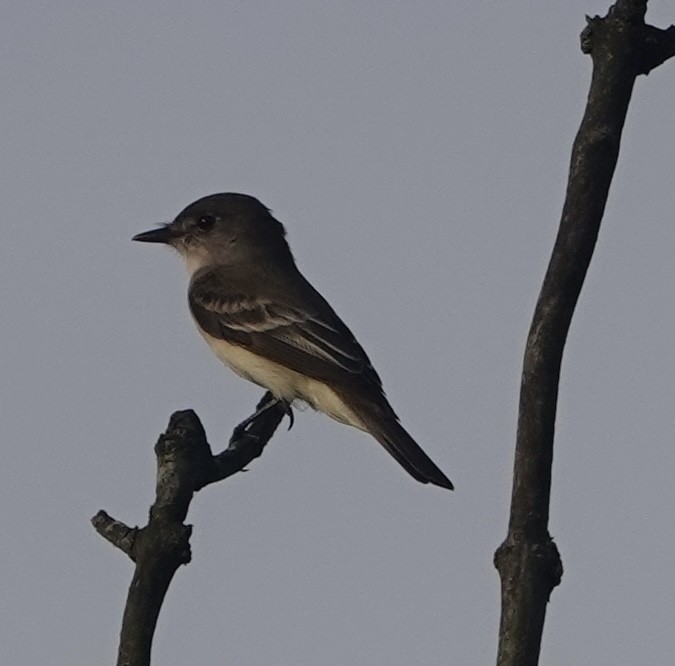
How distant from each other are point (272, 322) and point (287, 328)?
0.18 meters

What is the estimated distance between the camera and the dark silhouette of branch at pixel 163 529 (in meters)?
2.78

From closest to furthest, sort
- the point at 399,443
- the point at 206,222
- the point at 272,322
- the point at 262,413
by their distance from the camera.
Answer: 1. the point at 262,413
2. the point at 399,443
3. the point at 272,322
4. the point at 206,222

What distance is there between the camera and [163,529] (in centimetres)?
304

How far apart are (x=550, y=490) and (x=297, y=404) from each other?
745cm

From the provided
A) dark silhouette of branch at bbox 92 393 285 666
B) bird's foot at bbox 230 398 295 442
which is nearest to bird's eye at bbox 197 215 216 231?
bird's foot at bbox 230 398 295 442

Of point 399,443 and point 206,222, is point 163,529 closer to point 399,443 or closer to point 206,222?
point 399,443

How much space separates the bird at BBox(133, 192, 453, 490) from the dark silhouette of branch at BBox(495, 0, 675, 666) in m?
5.67

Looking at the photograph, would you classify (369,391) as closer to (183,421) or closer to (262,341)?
(262,341)

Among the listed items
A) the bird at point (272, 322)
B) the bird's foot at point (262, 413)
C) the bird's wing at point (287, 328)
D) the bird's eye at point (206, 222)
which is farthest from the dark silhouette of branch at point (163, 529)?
the bird's eye at point (206, 222)

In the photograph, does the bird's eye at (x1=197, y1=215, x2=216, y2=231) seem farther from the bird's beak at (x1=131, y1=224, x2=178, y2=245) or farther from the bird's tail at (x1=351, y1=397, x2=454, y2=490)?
the bird's tail at (x1=351, y1=397, x2=454, y2=490)

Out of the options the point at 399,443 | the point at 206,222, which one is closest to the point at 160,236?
the point at 206,222

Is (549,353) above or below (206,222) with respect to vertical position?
below

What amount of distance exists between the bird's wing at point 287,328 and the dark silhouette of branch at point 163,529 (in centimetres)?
608

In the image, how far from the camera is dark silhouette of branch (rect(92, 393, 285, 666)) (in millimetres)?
2783
